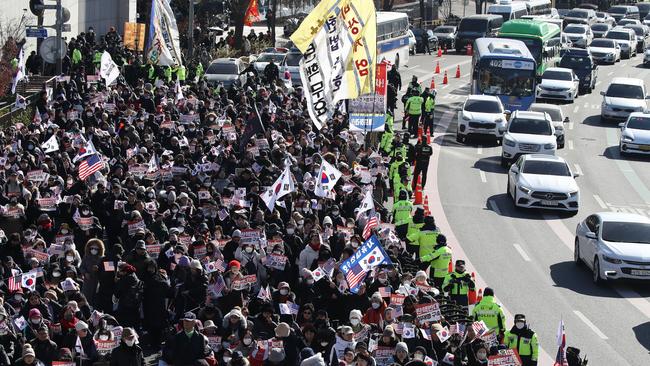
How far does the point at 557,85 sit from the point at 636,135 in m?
12.3

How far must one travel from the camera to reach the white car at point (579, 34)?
72.8 m

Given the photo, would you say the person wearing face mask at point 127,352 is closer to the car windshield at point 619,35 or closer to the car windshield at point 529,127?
the car windshield at point 529,127

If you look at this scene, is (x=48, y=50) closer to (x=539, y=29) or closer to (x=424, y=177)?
(x=424, y=177)

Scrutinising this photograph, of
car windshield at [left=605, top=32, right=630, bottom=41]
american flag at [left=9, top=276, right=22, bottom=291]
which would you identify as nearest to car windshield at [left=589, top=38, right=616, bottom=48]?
car windshield at [left=605, top=32, right=630, bottom=41]

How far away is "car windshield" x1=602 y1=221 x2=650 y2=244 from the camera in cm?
2553

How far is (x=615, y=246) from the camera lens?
2527 centimetres

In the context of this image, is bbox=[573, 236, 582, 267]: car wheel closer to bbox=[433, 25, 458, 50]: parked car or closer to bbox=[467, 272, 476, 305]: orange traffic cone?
bbox=[467, 272, 476, 305]: orange traffic cone

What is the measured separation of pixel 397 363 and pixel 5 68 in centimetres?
2622

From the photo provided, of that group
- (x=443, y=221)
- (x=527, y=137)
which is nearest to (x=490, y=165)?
(x=527, y=137)

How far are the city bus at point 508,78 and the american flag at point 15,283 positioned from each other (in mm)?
30418

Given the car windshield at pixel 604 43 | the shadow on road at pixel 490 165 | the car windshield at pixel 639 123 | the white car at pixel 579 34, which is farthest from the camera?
the white car at pixel 579 34

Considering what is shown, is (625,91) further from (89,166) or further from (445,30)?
(445,30)

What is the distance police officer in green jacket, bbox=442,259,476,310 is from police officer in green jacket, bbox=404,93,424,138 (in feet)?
65.2

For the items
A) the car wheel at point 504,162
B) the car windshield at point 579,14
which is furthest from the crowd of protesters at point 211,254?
the car windshield at point 579,14
